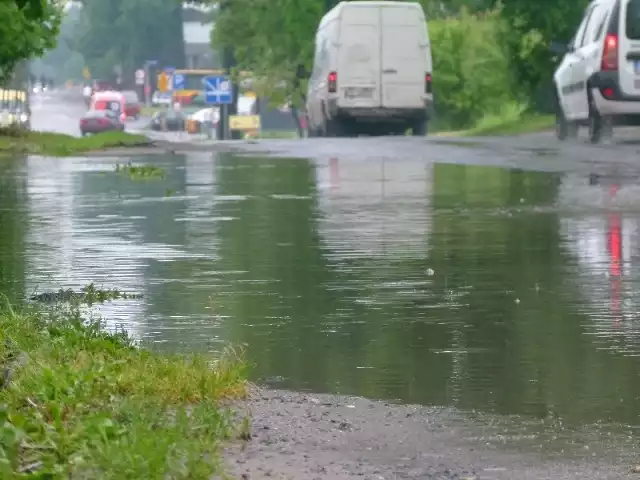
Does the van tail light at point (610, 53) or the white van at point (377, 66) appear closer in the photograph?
the van tail light at point (610, 53)

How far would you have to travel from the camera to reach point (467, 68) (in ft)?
200

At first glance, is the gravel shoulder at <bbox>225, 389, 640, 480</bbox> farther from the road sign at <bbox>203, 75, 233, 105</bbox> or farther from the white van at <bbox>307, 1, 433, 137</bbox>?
the road sign at <bbox>203, 75, 233, 105</bbox>

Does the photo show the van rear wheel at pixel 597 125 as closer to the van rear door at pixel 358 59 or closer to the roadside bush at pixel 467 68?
the van rear door at pixel 358 59

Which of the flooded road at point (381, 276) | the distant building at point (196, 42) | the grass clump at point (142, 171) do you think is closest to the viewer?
the flooded road at point (381, 276)

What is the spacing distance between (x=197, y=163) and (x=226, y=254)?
12780 millimetres

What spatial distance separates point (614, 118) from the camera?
2561cm

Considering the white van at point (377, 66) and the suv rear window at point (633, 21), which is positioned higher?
the suv rear window at point (633, 21)

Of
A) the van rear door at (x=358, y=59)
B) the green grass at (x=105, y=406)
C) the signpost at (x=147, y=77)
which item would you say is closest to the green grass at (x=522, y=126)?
the van rear door at (x=358, y=59)

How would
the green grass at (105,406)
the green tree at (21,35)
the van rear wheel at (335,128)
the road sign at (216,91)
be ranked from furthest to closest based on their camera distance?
the road sign at (216,91) < the van rear wheel at (335,128) < the green tree at (21,35) < the green grass at (105,406)

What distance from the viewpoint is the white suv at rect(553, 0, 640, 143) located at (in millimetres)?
25031

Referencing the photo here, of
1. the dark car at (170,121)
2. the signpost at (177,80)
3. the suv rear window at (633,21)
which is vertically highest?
the suv rear window at (633,21)

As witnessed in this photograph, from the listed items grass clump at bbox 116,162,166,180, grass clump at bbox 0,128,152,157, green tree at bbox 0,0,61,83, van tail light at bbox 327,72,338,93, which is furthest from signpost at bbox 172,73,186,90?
grass clump at bbox 116,162,166,180

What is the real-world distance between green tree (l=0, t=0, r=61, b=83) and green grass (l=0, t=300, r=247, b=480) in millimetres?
24773

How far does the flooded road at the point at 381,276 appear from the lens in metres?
7.51
